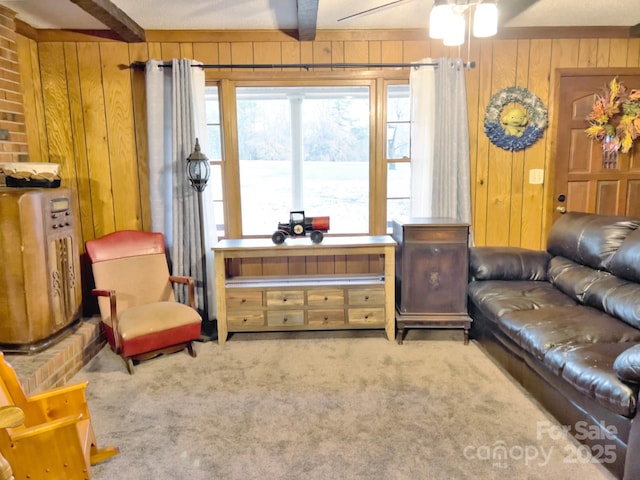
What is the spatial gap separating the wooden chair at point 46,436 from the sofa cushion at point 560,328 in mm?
2197

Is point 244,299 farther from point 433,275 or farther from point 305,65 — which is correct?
point 305,65

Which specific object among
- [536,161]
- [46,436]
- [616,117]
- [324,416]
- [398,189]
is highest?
[616,117]

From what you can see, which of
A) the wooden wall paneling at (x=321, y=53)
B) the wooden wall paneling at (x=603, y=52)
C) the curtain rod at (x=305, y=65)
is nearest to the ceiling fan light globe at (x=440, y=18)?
the curtain rod at (x=305, y=65)

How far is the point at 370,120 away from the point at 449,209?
1024mm

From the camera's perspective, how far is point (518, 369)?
2.70 metres

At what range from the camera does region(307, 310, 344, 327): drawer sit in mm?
3467

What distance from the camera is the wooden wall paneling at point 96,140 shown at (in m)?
3.64

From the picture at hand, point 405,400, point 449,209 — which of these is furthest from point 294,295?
point 449,209

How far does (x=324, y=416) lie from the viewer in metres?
2.40

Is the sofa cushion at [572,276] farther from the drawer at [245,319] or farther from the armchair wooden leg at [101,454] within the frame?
the armchair wooden leg at [101,454]

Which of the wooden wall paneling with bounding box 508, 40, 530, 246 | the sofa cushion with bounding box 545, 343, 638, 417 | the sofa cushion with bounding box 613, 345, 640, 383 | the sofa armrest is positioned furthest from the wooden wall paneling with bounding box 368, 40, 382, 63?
the sofa cushion with bounding box 613, 345, 640, 383

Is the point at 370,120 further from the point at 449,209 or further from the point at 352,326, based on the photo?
the point at 352,326

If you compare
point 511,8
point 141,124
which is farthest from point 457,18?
point 141,124

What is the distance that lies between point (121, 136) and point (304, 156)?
164cm
